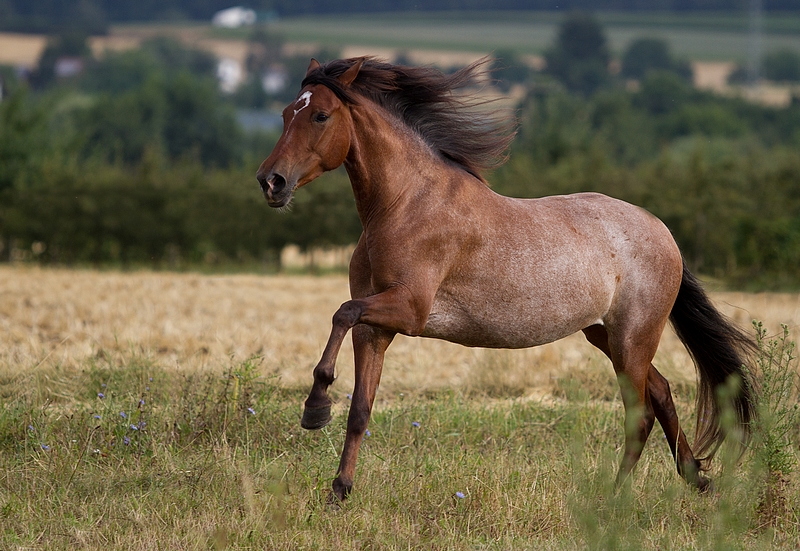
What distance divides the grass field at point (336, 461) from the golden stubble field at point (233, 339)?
0.05 meters

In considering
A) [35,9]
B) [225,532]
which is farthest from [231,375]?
[35,9]

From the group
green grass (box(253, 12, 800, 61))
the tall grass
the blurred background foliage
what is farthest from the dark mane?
green grass (box(253, 12, 800, 61))

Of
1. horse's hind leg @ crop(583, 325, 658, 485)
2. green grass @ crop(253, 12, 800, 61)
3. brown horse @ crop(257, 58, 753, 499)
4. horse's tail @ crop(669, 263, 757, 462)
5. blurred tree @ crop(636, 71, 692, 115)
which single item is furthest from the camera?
green grass @ crop(253, 12, 800, 61)

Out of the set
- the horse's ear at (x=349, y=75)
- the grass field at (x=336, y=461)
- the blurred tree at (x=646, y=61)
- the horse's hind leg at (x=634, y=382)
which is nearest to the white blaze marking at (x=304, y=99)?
the horse's ear at (x=349, y=75)

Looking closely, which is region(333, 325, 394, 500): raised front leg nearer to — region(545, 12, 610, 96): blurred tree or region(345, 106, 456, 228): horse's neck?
region(345, 106, 456, 228): horse's neck

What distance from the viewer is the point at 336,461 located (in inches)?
221

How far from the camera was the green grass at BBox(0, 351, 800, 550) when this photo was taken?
4.42 m

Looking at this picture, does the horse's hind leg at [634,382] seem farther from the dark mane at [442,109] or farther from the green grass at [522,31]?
the green grass at [522,31]

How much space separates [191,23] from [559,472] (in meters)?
160

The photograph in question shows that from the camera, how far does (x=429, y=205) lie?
5.06m

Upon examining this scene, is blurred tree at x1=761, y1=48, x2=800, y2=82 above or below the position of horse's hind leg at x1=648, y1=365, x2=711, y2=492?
below

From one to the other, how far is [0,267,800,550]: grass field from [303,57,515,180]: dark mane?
1629 millimetres

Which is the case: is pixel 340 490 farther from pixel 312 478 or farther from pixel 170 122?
pixel 170 122

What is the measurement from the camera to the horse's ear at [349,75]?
16.2ft
